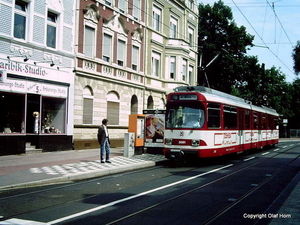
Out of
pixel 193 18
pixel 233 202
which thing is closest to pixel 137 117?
pixel 233 202

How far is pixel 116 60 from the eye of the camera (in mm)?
25797

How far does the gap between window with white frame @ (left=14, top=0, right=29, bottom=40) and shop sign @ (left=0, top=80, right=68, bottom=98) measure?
2.27 meters

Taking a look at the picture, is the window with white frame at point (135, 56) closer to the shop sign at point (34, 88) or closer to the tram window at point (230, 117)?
the shop sign at point (34, 88)

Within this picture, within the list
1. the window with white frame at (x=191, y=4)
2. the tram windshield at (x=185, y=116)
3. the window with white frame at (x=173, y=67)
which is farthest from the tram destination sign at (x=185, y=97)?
the window with white frame at (x=191, y=4)

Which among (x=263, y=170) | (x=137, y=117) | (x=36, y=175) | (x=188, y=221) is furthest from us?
(x=137, y=117)

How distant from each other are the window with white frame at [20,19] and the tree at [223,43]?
30.3m

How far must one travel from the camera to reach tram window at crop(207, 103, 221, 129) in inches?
606

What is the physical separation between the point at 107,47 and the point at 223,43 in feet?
85.2

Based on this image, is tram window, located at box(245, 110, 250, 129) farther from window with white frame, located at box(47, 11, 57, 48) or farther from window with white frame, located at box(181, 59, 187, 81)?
window with white frame, located at box(181, 59, 187, 81)

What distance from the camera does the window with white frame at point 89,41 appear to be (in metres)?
22.8

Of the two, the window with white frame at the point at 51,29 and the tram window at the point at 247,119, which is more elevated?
the window with white frame at the point at 51,29

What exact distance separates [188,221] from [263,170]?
28.5 feet

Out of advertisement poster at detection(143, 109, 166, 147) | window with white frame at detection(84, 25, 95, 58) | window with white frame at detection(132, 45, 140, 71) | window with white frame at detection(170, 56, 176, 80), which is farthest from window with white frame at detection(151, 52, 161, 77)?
advertisement poster at detection(143, 109, 166, 147)

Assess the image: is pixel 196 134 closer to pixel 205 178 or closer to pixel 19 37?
pixel 205 178
